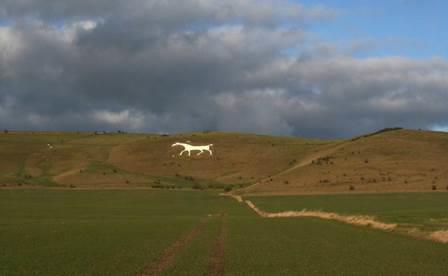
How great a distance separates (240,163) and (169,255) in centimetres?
11624

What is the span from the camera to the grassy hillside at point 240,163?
388 ft

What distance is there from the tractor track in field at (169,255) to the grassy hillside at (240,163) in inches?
2813

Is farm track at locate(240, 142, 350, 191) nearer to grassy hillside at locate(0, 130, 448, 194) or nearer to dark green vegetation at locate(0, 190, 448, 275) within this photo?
grassy hillside at locate(0, 130, 448, 194)

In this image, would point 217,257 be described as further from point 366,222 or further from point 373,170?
point 373,170

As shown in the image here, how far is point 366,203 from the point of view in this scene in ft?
287

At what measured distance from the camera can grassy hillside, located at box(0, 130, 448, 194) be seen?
388 ft

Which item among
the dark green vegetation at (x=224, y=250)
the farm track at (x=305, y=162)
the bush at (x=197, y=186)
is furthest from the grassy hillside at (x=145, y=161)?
the dark green vegetation at (x=224, y=250)

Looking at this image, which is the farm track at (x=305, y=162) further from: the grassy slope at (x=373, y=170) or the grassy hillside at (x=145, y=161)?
the grassy hillside at (x=145, y=161)

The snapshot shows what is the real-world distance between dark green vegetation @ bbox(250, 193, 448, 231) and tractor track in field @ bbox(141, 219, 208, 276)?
28392mm

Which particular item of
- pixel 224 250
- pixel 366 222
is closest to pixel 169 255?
pixel 224 250

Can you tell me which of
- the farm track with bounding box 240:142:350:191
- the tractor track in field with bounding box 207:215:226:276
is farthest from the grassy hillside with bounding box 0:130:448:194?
the tractor track in field with bounding box 207:215:226:276

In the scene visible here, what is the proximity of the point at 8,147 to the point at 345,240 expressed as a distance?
12921cm

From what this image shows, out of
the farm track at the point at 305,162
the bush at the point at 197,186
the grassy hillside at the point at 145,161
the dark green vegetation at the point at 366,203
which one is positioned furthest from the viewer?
the grassy hillside at the point at 145,161

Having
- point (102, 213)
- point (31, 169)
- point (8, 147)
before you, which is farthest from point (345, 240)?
point (8, 147)
